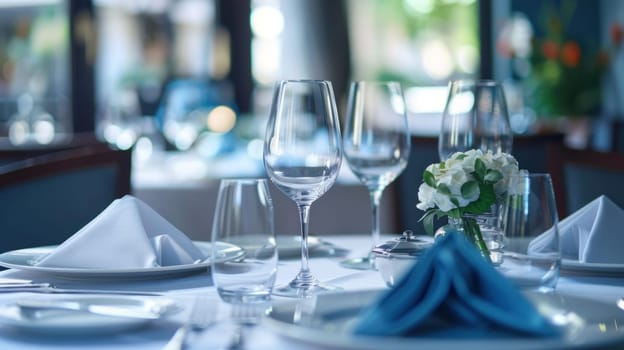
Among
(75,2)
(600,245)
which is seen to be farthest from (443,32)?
(600,245)

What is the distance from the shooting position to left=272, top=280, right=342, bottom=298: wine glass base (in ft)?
3.36

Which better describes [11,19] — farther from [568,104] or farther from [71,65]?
[568,104]

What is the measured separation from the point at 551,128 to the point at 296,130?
15.8ft

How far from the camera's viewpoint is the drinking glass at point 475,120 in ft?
4.41

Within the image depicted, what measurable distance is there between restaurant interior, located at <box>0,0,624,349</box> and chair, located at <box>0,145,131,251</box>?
1.93 ft

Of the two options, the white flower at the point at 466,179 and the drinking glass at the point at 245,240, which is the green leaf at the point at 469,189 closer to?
the white flower at the point at 466,179

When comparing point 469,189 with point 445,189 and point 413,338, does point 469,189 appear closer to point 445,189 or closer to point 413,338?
point 445,189

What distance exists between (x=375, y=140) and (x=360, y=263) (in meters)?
0.18

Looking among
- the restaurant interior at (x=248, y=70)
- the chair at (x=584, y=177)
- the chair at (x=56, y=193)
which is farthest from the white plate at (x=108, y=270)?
the restaurant interior at (x=248, y=70)

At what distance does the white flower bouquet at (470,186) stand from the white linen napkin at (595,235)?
5.4 inches

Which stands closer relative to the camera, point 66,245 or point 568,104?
point 66,245

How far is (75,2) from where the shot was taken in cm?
665

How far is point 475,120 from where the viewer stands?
1353 mm

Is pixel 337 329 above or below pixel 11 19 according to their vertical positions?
below
